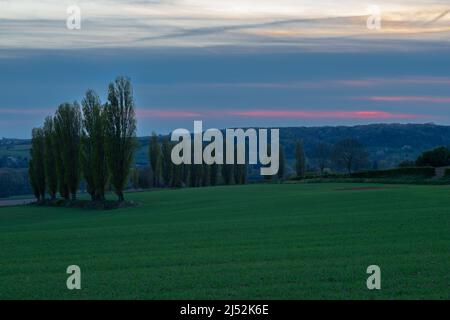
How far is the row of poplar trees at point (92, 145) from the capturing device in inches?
2047

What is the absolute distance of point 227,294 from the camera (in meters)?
12.4

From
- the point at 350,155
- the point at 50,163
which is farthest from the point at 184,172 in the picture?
the point at 50,163

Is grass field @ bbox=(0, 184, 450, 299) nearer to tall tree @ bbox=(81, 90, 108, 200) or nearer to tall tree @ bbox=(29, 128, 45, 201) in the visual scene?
tall tree @ bbox=(81, 90, 108, 200)

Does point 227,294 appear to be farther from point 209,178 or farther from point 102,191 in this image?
point 209,178

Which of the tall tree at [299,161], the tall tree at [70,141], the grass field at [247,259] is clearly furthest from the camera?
the tall tree at [299,161]

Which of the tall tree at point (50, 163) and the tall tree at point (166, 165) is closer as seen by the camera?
the tall tree at point (50, 163)

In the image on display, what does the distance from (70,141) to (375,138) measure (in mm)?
96960

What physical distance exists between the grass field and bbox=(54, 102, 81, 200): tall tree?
3517 centimetres

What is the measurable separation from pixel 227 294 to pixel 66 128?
51153mm

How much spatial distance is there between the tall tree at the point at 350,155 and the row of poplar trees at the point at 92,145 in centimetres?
3865

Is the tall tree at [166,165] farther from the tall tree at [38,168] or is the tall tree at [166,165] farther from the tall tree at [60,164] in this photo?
the tall tree at [60,164]

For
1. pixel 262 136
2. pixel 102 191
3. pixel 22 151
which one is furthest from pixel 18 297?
pixel 22 151

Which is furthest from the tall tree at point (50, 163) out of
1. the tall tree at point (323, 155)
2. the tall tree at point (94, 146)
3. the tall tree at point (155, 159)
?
the tall tree at point (323, 155)

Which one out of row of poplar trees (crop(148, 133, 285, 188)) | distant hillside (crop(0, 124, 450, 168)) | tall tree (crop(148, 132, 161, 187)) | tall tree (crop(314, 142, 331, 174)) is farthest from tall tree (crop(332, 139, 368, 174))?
distant hillside (crop(0, 124, 450, 168))
